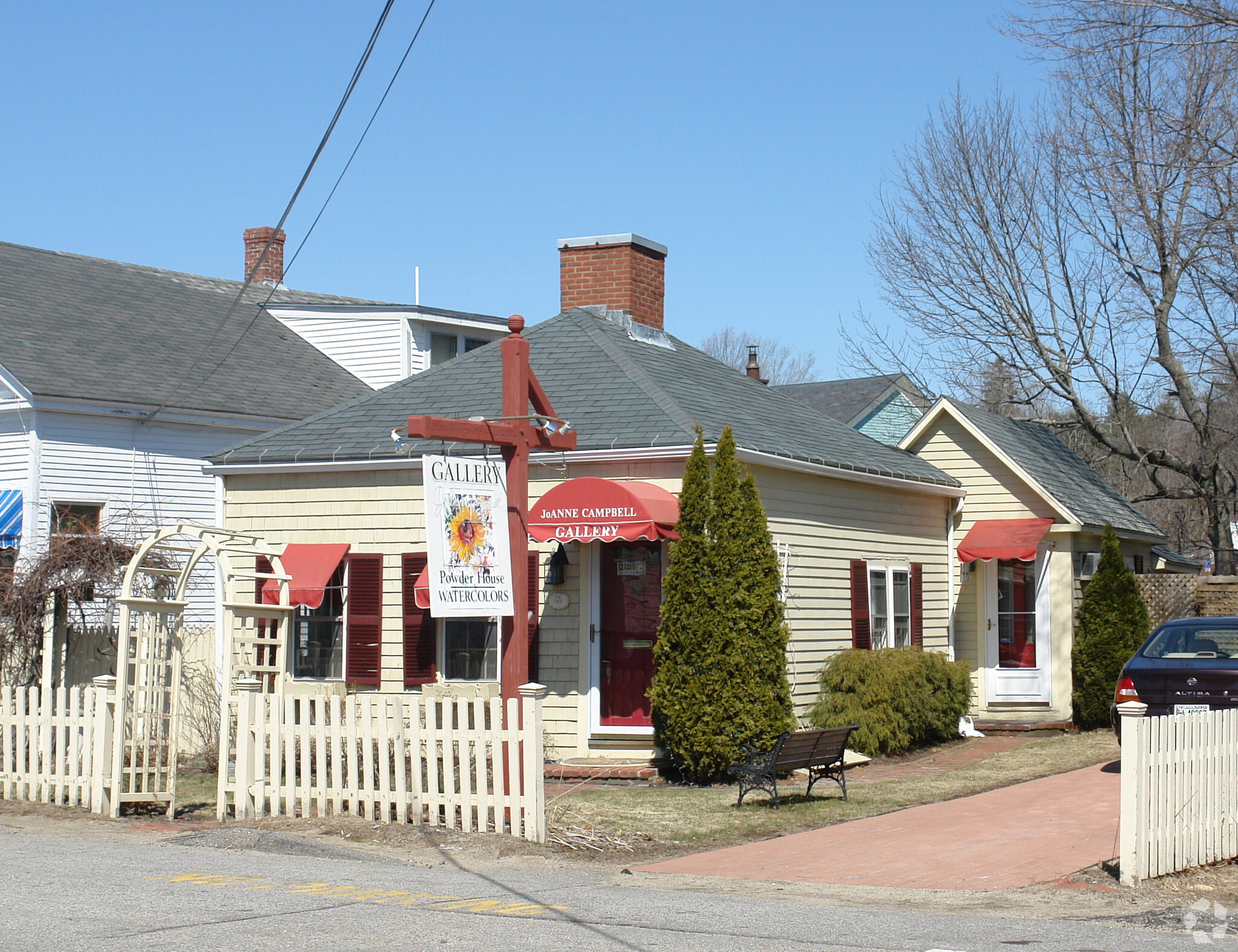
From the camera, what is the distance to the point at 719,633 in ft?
42.8

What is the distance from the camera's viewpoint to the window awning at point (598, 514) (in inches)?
515

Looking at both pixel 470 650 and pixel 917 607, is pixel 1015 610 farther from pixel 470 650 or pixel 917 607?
pixel 470 650

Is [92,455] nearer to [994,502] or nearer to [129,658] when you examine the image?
[129,658]

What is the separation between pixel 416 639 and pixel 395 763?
14.8ft

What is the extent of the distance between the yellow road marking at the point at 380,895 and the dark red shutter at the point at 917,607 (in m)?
10.9

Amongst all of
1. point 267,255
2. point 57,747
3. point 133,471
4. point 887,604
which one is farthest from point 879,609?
point 267,255

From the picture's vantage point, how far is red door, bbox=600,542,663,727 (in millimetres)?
14250

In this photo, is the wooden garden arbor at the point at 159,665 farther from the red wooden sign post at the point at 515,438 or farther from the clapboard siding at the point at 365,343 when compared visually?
the clapboard siding at the point at 365,343

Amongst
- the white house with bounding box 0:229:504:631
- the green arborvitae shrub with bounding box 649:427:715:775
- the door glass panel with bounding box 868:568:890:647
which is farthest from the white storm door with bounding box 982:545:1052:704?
the white house with bounding box 0:229:504:631

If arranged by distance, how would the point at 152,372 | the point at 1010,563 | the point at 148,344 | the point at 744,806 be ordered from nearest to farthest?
the point at 744,806, the point at 1010,563, the point at 152,372, the point at 148,344

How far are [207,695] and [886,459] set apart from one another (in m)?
9.29

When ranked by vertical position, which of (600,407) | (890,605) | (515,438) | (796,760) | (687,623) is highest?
(600,407)

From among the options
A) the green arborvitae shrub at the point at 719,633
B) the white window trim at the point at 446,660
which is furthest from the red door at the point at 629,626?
the white window trim at the point at 446,660

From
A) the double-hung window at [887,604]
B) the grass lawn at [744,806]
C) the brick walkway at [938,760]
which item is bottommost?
the brick walkway at [938,760]
